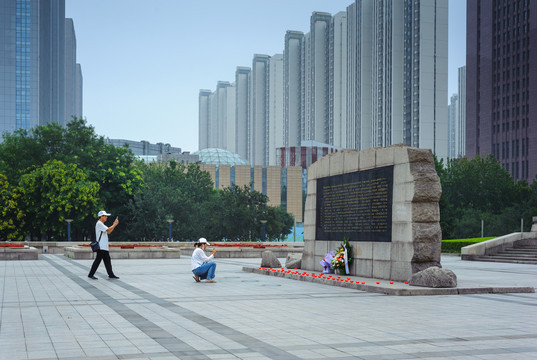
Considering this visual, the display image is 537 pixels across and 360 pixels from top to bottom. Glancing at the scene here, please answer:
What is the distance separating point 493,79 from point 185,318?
11534 centimetres

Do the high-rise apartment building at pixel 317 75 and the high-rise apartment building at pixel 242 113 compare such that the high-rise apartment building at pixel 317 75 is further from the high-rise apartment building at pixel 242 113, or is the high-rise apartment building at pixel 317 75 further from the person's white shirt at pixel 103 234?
the person's white shirt at pixel 103 234

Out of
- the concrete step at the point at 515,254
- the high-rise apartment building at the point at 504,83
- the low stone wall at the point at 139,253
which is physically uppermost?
the high-rise apartment building at the point at 504,83

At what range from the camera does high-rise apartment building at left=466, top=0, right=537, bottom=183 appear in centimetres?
10762

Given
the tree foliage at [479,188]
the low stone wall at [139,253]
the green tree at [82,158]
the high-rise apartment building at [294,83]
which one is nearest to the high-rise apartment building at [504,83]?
the tree foliage at [479,188]

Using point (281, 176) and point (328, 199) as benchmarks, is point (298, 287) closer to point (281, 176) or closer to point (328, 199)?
point (328, 199)

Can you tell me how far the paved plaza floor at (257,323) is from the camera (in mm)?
7719

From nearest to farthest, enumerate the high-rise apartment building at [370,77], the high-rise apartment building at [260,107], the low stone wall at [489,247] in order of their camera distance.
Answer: the low stone wall at [489,247] → the high-rise apartment building at [370,77] → the high-rise apartment building at [260,107]

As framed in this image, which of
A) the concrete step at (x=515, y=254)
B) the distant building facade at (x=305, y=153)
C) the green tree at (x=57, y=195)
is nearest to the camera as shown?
the concrete step at (x=515, y=254)

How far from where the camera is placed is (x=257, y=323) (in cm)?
993

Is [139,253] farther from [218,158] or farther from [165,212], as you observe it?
[218,158]

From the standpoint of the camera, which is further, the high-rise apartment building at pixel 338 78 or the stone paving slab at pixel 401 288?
the high-rise apartment building at pixel 338 78

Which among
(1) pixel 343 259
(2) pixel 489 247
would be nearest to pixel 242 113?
(2) pixel 489 247

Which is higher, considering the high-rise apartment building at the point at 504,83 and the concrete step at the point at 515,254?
the high-rise apartment building at the point at 504,83

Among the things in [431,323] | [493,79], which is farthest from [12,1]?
[431,323]
